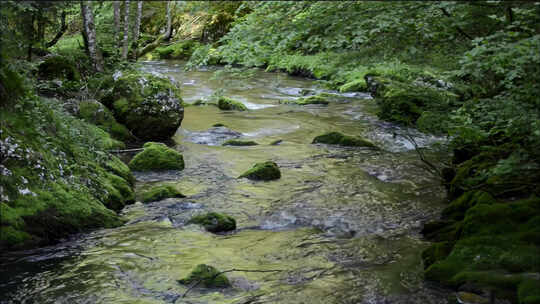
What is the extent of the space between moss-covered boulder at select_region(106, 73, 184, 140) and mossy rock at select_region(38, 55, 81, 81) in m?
1.22

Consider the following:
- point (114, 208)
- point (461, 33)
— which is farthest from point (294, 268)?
point (461, 33)

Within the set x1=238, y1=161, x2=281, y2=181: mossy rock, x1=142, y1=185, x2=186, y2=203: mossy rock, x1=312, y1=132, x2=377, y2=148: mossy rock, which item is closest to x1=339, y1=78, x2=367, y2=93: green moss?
x1=312, y1=132, x2=377, y2=148: mossy rock

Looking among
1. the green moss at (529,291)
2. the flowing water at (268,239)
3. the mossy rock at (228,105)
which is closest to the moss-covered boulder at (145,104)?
the flowing water at (268,239)

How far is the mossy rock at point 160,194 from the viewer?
9.03 meters

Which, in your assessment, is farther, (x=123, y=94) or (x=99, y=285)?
(x=123, y=94)

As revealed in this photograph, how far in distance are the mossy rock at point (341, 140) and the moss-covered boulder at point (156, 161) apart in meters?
4.26

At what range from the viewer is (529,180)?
6.29 metres

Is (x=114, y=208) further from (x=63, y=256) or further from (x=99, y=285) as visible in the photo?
(x=99, y=285)

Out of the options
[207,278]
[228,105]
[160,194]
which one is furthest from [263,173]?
[228,105]

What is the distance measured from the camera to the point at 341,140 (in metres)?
13.6

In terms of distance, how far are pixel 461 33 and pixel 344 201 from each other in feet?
11.7

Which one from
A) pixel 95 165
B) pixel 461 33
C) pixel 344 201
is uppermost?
pixel 461 33

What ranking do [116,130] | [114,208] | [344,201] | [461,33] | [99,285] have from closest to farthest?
[99,285], [461,33], [114,208], [344,201], [116,130]

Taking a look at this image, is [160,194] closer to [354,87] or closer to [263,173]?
[263,173]
